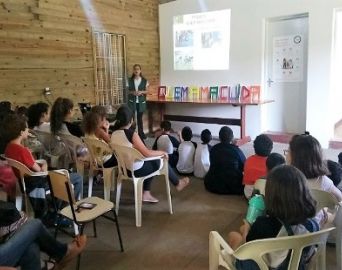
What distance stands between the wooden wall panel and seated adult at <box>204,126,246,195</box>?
302 centimetres

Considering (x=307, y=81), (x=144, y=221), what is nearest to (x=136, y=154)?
(x=144, y=221)

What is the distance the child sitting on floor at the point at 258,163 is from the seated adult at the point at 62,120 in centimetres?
176

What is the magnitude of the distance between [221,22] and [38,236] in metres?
5.66

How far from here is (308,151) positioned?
191 centimetres

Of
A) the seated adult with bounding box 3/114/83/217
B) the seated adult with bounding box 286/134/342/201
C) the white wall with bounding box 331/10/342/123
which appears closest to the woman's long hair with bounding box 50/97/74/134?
the seated adult with bounding box 3/114/83/217

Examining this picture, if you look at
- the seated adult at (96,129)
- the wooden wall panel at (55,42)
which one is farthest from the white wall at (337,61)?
the seated adult at (96,129)

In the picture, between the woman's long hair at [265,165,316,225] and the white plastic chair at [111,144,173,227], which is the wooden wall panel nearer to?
the white plastic chair at [111,144,173,227]

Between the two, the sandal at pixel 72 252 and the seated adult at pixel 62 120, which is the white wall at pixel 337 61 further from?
the sandal at pixel 72 252

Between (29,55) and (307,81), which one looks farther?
(307,81)

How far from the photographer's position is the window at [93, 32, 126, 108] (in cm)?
609

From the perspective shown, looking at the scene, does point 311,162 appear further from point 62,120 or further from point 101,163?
point 62,120

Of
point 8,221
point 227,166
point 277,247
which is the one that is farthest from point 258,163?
point 8,221

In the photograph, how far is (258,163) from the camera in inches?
123

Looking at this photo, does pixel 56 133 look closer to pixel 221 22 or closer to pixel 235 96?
pixel 235 96
